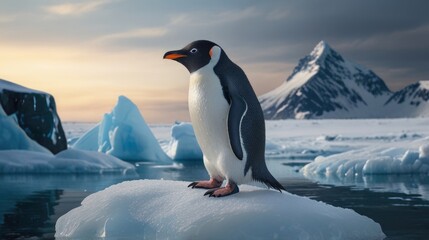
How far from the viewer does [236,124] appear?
5957 mm

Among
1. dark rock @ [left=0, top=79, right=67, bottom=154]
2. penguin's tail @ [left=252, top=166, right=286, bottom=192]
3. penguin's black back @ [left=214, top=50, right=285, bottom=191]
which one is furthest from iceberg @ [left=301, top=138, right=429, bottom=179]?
penguin's black back @ [left=214, top=50, right=285, bottom=191]

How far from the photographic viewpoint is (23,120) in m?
25.0

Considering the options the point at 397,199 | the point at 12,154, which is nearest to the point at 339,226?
the point at 397,199

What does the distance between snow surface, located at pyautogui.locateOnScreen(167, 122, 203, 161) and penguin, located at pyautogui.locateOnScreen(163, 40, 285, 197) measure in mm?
27348

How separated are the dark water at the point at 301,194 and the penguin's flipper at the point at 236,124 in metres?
2.01

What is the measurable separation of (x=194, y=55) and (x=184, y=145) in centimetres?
2761

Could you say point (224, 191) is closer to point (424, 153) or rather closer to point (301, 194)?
point (301, 194)

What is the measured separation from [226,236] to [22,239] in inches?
102

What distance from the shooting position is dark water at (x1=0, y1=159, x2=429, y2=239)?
300 inches

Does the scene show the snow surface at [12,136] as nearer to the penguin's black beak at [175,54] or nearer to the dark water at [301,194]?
the dark water at [301,194]

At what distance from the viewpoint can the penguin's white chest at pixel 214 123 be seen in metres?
6.11

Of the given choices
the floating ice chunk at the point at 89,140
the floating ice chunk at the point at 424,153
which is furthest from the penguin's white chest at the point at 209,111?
the floating ice chunk at the point at 89,140

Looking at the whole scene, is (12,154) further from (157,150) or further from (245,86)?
(245,86)

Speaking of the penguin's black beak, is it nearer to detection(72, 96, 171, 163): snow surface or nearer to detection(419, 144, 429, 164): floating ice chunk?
detection(419, 144, 429, 164): floating ice chunk
